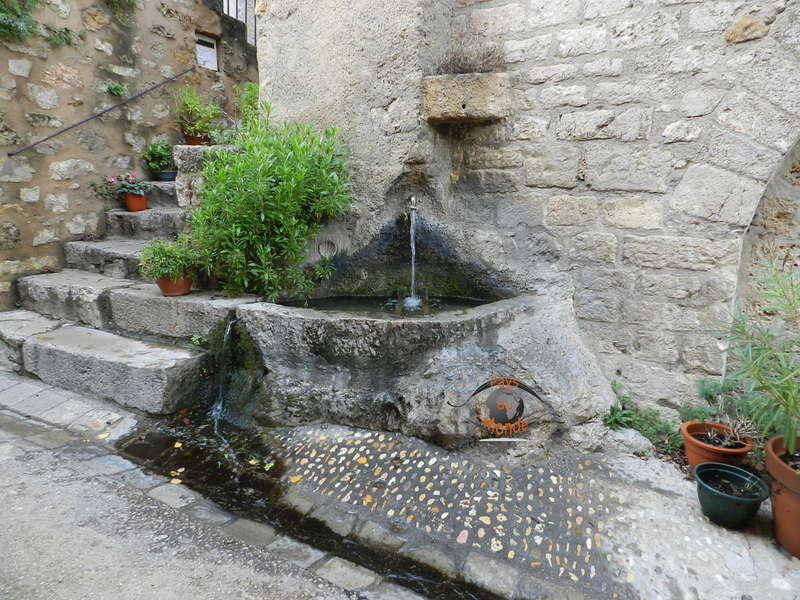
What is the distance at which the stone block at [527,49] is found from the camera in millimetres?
2736

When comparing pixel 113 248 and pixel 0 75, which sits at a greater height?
pixel 0 75

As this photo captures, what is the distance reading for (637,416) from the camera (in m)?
2.69

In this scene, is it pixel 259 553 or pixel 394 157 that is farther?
pixel 394 157

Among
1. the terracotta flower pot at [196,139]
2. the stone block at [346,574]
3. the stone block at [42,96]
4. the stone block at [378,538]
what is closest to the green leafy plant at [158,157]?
the terracotta flower pot at [196,139]

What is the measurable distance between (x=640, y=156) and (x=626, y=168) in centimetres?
9

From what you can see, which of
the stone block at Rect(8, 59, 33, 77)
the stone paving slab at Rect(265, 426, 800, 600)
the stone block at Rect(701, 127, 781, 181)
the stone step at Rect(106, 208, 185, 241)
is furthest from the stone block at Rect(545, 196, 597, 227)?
the stone block at Rect(8, 59, 33, 77)

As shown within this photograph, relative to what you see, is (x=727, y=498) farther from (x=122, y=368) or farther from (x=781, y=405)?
(x=122, y=368)

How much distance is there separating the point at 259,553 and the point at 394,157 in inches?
91.1

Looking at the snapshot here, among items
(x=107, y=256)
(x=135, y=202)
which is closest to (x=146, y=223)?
(x=135, y=202)

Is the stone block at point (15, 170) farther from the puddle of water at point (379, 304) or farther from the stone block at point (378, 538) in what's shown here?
the stone block at point (378, 538)

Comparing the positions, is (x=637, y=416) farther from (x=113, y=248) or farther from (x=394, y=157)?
(x=113, y=248)

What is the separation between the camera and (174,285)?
126 inches

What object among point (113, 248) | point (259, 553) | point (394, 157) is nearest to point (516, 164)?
point (394, 157)

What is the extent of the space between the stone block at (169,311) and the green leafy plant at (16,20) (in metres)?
2.30
